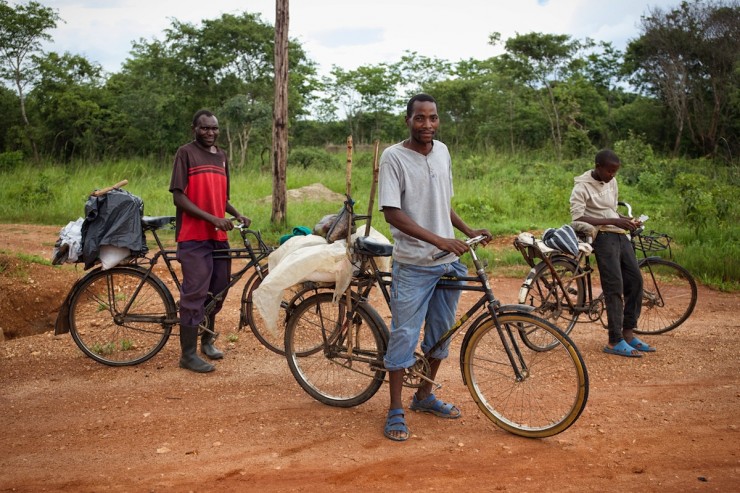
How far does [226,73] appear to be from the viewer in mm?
21516

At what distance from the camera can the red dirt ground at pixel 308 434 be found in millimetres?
3482

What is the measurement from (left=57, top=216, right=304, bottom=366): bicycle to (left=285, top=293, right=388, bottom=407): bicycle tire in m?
0.73

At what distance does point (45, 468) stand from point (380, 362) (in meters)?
2.04

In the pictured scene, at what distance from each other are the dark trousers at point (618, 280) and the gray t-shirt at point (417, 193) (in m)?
2.44

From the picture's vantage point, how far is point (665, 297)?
21.3ft

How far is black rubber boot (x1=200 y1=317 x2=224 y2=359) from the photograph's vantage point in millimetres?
5531

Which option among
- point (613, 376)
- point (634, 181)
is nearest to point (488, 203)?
point (634, 181)

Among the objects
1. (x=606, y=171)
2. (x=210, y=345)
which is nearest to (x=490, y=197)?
(x=606, y=171)

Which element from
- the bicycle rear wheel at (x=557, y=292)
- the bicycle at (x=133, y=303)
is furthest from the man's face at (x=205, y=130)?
the bicycle rear wheel at (x=557, y=292)

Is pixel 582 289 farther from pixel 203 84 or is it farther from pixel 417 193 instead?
pixel 203 84

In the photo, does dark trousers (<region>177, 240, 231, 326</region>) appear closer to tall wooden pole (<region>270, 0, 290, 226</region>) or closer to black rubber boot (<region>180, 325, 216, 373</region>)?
black rubber boot (<region>180, 325, 216, 373</region>)

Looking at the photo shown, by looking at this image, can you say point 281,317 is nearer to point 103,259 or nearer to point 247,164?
point 103,259

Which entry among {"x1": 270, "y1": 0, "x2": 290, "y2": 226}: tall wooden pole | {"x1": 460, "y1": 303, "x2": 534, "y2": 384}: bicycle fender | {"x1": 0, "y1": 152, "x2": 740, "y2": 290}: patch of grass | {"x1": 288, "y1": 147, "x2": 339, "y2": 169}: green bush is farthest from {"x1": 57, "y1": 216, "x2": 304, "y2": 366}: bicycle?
{"x1": 288, "y1": 147, "x2": 339, "y2": 169}: green bush

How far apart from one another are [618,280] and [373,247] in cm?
278
